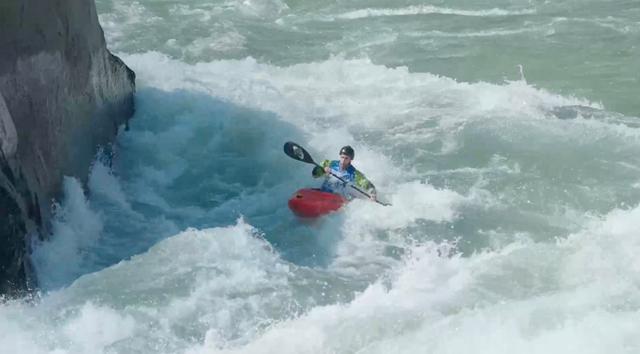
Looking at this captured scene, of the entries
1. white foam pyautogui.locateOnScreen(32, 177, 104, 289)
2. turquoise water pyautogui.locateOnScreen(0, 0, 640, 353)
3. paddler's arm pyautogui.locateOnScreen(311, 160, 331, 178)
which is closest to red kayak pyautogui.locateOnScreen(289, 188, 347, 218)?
turquoise water pyautogui.locateOnScreen(0, 0, 640, 353)

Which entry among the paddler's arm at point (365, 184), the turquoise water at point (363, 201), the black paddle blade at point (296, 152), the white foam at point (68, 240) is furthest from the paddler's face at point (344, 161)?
the white foam at point (68, 240)

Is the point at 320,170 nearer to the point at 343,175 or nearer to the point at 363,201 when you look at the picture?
the point at 343,175

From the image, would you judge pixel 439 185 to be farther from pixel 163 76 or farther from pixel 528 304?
pixel 163 76

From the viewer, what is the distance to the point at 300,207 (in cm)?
1130

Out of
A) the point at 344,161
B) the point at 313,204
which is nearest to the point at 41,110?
the point at 313,204

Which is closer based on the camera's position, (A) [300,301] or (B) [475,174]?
(A) [300,301]

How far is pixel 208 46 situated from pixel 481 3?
5734mm

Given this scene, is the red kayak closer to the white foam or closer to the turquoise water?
the turquoise water

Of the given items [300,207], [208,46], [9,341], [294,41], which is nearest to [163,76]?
[208,46]

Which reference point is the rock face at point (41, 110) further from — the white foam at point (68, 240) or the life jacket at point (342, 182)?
the life jacket at point (342, 182)

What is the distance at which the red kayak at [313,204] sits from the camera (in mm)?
11289

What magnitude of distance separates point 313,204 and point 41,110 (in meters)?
3.22

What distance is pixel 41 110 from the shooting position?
1012 cm

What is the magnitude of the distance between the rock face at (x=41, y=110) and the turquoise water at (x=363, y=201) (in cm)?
40
